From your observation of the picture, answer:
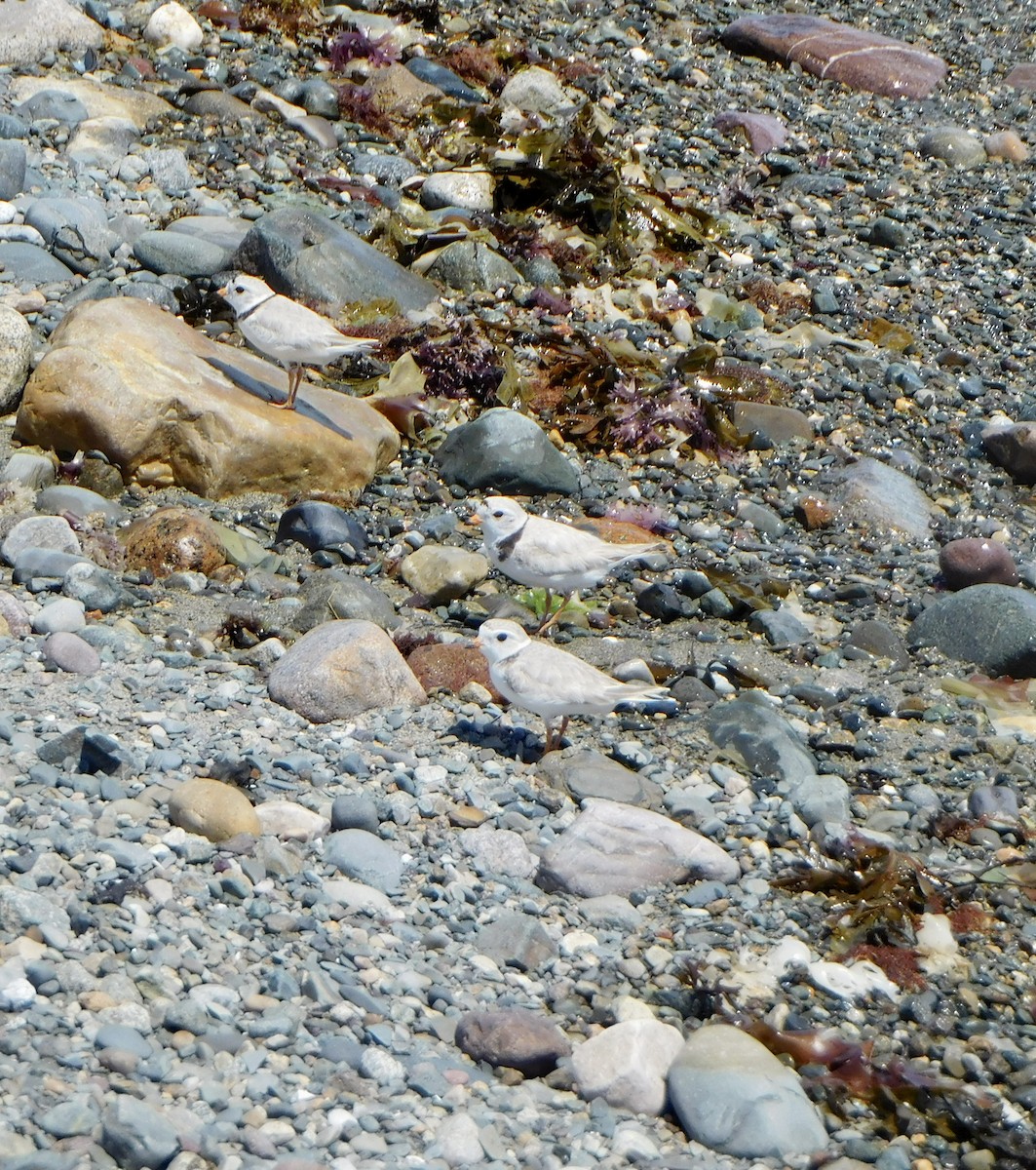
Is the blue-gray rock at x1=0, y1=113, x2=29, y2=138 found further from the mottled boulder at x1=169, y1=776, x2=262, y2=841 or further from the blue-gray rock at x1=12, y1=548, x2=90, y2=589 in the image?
the mottled boulder at x1=169, y1=776, x2=262, y2=841

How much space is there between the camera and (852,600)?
8156mm

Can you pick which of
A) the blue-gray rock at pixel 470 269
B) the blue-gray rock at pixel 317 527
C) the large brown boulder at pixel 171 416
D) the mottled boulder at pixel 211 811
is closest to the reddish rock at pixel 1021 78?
the blue-gray rock at pixel 470 269

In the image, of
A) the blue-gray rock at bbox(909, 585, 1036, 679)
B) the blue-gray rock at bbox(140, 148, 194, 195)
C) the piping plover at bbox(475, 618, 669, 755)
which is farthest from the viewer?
the blue-gray rock at bbox(140, 148, 194, 195)

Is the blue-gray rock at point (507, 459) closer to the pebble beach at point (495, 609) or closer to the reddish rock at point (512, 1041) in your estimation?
the pebble beach at point (495, 609)

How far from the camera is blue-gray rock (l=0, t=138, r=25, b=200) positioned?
10086 millimetres

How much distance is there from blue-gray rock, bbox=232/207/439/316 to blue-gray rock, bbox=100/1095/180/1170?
22.9 feet

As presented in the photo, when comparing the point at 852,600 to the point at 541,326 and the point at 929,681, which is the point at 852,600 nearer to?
the point at 929,681

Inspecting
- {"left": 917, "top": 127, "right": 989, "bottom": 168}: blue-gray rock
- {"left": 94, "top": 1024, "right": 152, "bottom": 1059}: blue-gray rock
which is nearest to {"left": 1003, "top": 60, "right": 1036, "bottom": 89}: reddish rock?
{"left": 917, "top": 127, "right": 989, "bottom": 168}: blue-gray rock

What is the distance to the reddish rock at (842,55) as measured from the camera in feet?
52.0

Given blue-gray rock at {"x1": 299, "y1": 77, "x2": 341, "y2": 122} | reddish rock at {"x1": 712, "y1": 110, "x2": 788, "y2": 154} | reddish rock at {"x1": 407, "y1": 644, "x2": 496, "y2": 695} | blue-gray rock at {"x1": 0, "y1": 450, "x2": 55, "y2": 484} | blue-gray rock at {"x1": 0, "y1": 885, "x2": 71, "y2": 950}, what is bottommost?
blue-gray rock at {"x1": 0, "y1": 450, "x2": 55, "y2": 484}

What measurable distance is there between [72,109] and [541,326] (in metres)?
4.55

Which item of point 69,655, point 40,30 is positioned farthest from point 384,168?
point 69,655

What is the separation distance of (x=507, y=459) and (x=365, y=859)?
13.4 feet

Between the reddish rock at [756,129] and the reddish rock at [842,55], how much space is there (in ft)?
7.36
